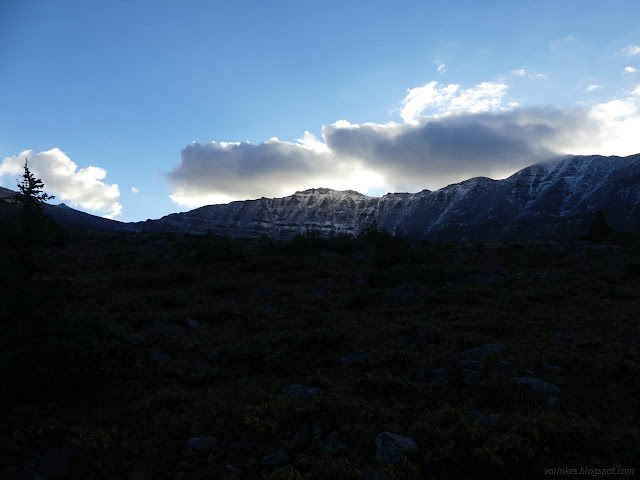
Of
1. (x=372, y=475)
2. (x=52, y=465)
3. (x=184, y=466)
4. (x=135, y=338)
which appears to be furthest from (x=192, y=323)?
(x=372, y=475)

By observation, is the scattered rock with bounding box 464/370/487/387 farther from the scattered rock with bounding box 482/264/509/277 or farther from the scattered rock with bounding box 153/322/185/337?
the scattered rock with bounding box 482/264/509/277

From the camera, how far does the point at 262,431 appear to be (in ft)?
22.6

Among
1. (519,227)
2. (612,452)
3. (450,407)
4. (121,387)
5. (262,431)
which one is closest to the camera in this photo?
(612,452)

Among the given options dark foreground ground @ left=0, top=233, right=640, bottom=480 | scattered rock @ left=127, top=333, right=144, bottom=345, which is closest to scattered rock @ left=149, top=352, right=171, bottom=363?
dark foreground ground @ left=0, top=233, right=640, bottom=480

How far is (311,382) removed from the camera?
9117mm

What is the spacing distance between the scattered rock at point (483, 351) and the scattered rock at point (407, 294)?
19.8 feet

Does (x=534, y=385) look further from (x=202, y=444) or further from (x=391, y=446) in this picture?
(x=202, y=444)

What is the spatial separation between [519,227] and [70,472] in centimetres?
16263

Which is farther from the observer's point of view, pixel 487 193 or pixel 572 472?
pixel 487 193

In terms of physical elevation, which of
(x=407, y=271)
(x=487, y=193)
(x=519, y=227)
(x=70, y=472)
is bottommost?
(x=70, y=472)

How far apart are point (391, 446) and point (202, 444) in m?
3.14

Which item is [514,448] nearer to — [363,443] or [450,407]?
[450,407]

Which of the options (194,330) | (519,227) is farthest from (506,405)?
(519,227)

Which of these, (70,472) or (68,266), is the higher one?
(68,266)
